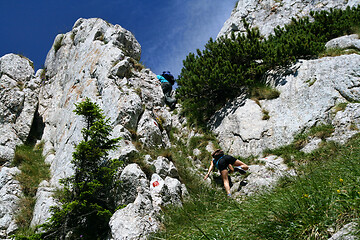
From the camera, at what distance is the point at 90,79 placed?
42.2 ft

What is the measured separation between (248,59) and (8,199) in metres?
12.6

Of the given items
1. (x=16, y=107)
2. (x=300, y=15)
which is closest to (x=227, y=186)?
(x=16, y=107)

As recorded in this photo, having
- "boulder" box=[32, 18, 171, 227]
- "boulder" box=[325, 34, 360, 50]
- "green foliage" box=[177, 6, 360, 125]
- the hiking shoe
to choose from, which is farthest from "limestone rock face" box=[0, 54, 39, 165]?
"boulder" box=[325, 34, 360, 50]

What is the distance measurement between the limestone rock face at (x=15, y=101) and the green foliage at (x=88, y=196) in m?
5.87

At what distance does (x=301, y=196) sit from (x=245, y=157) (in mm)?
7168

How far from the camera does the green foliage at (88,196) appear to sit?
6.72 m

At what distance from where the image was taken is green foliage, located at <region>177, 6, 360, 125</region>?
12328 mm

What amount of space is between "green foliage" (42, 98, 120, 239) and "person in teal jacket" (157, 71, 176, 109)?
841 centimetres

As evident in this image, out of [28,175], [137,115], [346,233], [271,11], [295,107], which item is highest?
[271,11]

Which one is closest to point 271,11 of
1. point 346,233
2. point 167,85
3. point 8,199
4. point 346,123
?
point 167,85

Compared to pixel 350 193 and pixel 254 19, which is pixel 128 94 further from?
pixel 254 19

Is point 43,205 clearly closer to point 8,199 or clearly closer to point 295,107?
point 8,199

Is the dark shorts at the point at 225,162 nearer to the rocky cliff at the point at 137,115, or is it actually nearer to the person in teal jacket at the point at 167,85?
the rocky cliff at the point at 137,115

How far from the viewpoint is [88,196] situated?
23.9 ft
